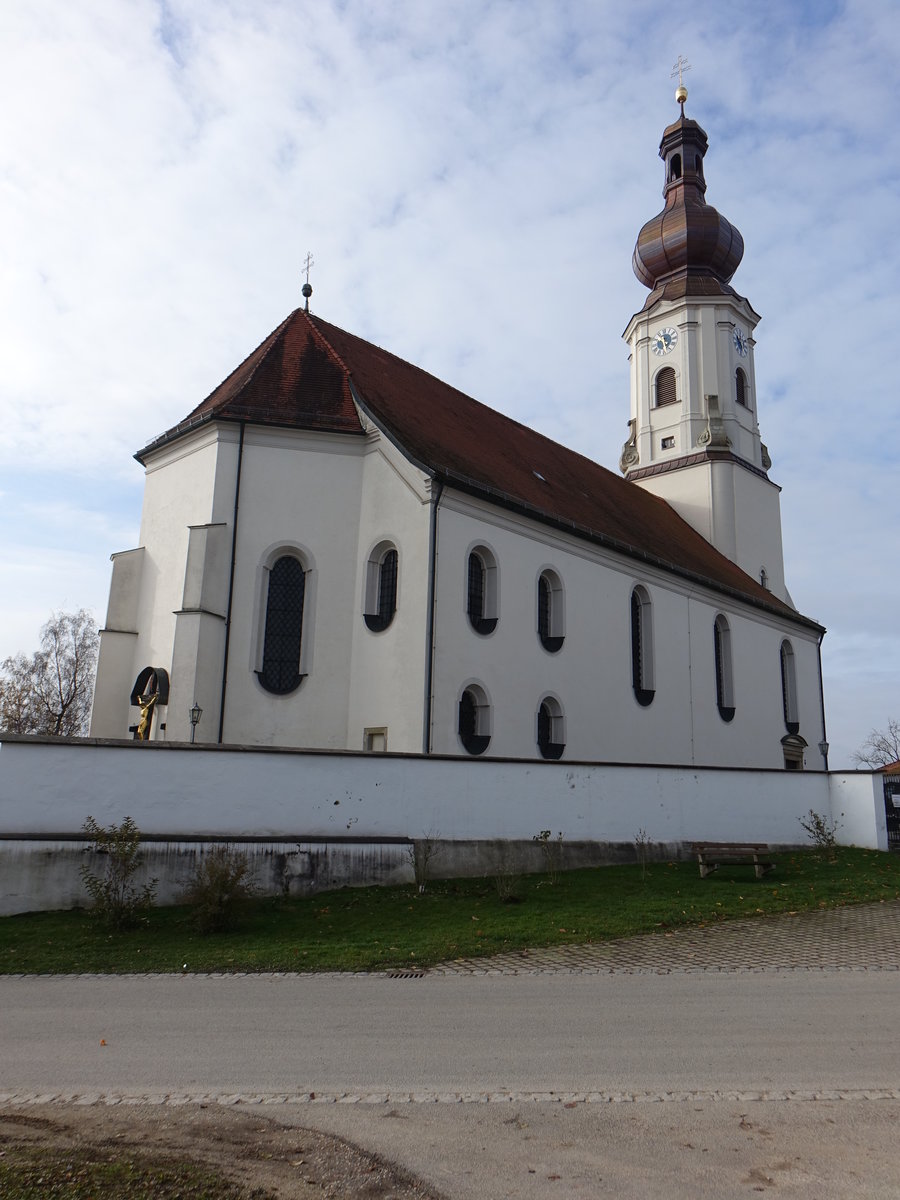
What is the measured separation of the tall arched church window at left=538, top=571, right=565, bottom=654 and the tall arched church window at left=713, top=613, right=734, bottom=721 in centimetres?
704

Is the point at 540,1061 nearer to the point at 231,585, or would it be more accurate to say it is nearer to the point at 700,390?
the point at 231,585

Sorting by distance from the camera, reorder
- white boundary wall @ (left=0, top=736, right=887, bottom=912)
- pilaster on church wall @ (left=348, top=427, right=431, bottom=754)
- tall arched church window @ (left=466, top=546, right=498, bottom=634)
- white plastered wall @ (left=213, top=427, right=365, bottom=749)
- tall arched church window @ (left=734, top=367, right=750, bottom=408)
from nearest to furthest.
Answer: white boundary wall @ (left=0, top=736, right=887, bottom=912) < pilaster on church wall @ (left=348, top=427, right=431, bottom=754) < white plastered wall @ (left=213, top=427, right=365, bottom=749) < tall arched church window @ (left=466, top=546, right=498, bottom=634) < tall arched church window @ (left=734, top=367, right=750, bottom=408)

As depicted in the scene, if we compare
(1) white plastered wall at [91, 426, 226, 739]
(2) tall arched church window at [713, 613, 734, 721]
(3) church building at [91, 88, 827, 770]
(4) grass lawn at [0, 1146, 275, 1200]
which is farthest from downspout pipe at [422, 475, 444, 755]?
(4) grass lawn at [0, 1146, 275, 1200]

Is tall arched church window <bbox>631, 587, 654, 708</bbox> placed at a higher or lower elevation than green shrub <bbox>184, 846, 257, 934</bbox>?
higher

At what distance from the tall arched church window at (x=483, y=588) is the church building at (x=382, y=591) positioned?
0.05 m

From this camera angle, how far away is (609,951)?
8898 millimetres

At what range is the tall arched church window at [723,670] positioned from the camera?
2498 cm

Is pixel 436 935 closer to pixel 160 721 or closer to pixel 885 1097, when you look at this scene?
pixel 885 1097

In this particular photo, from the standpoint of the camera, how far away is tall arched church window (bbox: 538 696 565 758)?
1877cm

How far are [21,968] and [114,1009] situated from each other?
2.00m

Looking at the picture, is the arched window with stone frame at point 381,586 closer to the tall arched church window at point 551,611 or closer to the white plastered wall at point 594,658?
the white plastered wall at point 594,658

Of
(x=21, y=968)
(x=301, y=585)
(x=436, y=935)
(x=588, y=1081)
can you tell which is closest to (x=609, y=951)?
(x=436, y=935)

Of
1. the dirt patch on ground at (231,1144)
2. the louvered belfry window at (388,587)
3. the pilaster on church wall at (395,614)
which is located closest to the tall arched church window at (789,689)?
the louvered belfry window at (388,587)

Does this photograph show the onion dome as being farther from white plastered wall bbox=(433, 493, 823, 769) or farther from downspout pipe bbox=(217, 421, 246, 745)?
downspout pipe bbox=(217, 421, 246, 745)
